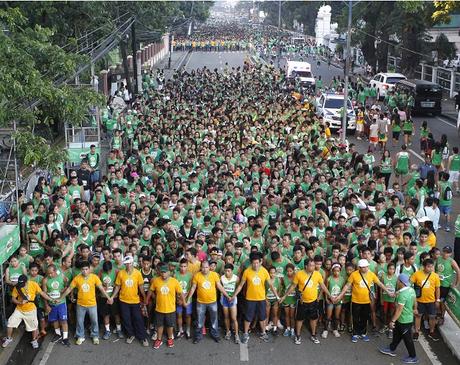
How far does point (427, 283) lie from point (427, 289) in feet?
0.34

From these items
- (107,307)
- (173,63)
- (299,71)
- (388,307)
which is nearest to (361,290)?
(388,307)

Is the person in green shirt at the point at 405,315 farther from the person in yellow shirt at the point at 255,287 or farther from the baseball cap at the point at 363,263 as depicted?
the person in yellow shirt at the point at 255,287

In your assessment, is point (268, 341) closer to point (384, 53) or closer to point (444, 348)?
point (444, 348)

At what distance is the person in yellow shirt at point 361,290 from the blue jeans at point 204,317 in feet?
5.60

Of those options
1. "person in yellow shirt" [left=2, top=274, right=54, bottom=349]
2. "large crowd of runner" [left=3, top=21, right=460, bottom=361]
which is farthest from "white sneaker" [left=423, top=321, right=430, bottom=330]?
"person in yellow shirt" [left=2, top=274, right=54, bottom=349]

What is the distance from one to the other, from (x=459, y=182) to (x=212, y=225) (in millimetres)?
A: 8939

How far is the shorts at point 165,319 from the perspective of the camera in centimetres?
926

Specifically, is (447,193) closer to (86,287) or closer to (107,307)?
(107,307)

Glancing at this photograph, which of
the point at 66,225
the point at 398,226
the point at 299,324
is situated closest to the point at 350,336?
the point at 299,324

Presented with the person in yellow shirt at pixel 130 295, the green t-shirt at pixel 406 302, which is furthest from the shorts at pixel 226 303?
the green t-shirt at pixel 406 302

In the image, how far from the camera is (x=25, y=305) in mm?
9195

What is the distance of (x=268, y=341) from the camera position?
9688 mm

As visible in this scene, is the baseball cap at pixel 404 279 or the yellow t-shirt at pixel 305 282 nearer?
the baseball cap at pixel 404 279

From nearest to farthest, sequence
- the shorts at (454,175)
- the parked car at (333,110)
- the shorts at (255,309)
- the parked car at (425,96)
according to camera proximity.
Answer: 1. the shorts at (255,309)
2. the shorts at (454,175)
3. the parked car at (333,110)
4. the parked car at (425,96)
